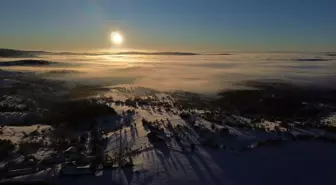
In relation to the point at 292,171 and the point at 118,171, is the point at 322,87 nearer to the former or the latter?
the point at 292,171

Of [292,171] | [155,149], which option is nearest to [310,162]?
[292,171]

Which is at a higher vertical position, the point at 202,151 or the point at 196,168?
the point at 202,151

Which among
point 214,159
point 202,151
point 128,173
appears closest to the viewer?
point 128,173

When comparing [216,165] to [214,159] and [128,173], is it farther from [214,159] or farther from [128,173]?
[128,173]

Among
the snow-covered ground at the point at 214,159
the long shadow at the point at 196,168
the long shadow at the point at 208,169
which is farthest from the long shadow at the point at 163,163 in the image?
the long shadow at the point at 208,169

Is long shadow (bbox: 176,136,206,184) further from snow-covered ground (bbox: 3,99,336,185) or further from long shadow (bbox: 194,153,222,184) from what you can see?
long shadow (bbox: 194,153,222,184)

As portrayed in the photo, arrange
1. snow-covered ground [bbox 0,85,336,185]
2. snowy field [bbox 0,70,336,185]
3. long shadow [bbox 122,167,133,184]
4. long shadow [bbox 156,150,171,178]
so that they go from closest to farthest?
long shadow [bbox 122,167,133,184] < snow-covered ground [bbox 0,85,336,185] < snowy field [bbox 0,70,336,185] < long shadow [bbox 156,150,171,178]

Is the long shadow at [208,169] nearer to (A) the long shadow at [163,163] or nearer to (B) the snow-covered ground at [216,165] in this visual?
(B) the snow-covered ground at [216,165]

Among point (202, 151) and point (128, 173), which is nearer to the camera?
point (128, 173)

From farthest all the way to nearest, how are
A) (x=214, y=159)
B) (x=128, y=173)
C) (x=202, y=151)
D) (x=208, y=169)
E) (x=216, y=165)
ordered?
(x=202, y=151)
(x=214, y=159)
(x=216, y=165)
(x=208, y=169)
(x=128, y=173)

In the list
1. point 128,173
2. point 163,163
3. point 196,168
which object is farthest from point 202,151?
point 128,173

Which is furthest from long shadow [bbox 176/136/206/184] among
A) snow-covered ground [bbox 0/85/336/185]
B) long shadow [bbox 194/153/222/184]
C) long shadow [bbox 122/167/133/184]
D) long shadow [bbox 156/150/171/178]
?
long shadow [bbox 122/167/133/184]
